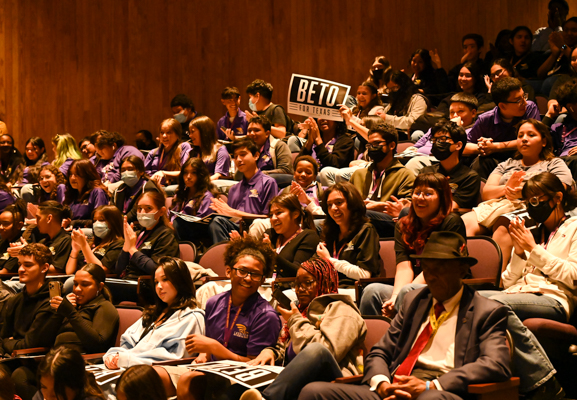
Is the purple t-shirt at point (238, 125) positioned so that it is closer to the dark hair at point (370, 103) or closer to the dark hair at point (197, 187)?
the dark hair at point (370, 103)

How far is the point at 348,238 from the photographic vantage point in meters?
3.99

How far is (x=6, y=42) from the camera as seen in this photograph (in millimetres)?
8961

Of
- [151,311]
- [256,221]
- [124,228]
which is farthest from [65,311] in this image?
[256,221]

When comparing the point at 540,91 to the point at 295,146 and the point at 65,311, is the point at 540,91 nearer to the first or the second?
the point at 295,146

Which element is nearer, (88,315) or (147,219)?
(88,315)

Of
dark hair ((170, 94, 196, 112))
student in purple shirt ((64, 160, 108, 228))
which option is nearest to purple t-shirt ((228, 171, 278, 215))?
student in purple shirt ((64, 160, 108, 228))

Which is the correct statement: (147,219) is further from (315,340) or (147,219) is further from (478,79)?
(478,79)

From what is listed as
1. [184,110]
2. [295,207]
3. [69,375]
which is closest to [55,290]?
[69,375]

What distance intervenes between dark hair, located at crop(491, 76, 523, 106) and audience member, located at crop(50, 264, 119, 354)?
3.06m

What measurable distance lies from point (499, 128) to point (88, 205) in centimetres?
343

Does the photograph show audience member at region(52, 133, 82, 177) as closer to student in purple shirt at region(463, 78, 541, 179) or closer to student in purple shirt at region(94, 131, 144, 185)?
student in purple shirt at region(94, 131, 144, 185)

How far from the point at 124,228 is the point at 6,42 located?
5.41 metres

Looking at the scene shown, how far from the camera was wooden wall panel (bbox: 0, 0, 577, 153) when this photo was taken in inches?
349

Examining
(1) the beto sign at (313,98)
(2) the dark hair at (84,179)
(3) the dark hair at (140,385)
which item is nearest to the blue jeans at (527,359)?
(3) the dark hair at (140,385)
